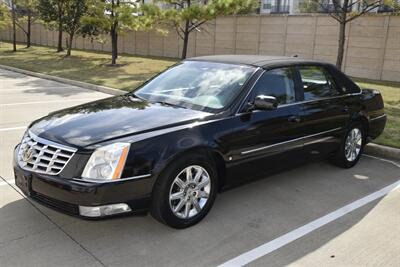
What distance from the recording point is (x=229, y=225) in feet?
12.9

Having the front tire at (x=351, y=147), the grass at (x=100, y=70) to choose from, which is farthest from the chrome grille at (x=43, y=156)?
the grass at (x=100, y=70)

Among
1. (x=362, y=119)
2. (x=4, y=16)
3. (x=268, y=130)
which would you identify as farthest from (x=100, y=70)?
(x=4, y=16)

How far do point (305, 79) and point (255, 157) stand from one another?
1.37m

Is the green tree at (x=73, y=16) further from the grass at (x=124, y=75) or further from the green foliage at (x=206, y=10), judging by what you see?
the green foliage at (x=206, y=10)

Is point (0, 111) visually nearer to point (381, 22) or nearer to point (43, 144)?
point (43, 144)

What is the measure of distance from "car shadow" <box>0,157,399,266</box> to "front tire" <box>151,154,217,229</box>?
0.12 metres

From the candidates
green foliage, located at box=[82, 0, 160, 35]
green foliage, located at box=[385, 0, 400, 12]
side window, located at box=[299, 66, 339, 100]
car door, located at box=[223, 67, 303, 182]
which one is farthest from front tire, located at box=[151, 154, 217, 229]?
green foliage, located at box=[82, 0, 160, 35]

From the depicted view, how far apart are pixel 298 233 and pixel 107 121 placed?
79.4 inches

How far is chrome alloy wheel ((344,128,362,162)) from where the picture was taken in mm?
5637

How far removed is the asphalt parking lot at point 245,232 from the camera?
131 inches

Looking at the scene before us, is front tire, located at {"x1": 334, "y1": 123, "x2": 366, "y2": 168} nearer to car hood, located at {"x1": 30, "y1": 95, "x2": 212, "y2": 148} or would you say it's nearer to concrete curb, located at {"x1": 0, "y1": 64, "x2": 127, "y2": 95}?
car hood, located at {"x1": 30, "y1": 95, "x2": 212, "y2": 148}

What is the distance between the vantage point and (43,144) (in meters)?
3.58

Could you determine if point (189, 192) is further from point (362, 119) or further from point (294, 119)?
point (362, 119)

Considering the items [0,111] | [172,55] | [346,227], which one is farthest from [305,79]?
[172,55]
